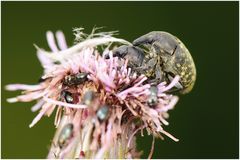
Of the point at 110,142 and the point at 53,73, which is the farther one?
the point at 53,73

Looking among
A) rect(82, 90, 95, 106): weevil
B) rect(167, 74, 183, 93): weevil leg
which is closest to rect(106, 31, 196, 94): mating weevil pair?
rect(167, 74, 183, 93): weevil leg

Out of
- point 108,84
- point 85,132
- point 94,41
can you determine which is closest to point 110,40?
point 94,41

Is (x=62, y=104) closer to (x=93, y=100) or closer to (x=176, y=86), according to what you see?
(x=93, y=100)

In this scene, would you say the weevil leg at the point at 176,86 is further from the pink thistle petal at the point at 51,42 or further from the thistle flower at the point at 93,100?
the pink thistle petal at the point at 51,42

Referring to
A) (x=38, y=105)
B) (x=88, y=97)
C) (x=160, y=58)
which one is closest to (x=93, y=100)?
(x=88, y=97)

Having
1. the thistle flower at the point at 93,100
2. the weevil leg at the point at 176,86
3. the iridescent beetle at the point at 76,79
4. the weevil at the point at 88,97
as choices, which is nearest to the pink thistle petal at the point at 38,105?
the thistle flower at the point at 93,100

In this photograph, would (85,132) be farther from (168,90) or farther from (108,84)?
(168,90)
